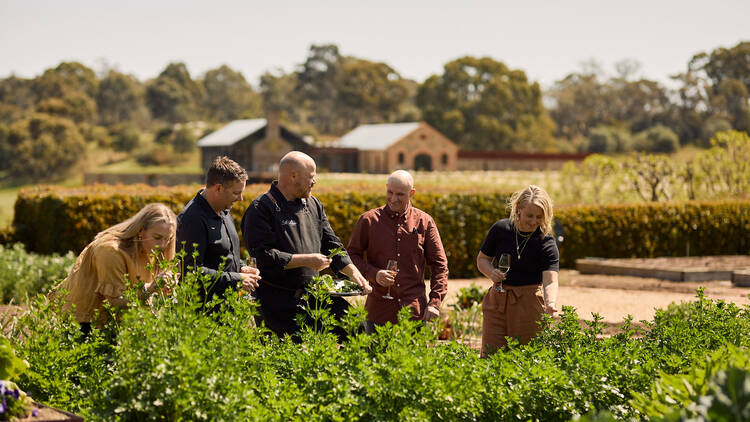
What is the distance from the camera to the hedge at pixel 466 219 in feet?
36.4

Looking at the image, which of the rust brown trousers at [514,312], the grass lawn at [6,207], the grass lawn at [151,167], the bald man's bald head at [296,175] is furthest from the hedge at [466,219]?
the grass lawn at [151,167]

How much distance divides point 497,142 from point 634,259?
5283cm

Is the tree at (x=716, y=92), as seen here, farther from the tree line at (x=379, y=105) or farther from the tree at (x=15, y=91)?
the tree at (x=15, y=91)

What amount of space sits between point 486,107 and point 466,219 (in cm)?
5559

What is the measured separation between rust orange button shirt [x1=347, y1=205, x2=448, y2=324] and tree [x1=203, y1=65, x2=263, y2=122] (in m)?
91.4

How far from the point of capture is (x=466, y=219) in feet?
43.2

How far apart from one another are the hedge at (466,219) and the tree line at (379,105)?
46.8m

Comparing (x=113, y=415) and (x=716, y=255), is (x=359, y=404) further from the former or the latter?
(x=716, y=255)

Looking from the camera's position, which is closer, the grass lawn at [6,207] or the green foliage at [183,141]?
the grass lawn at [6,207]

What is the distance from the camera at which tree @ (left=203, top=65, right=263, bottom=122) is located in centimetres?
9831

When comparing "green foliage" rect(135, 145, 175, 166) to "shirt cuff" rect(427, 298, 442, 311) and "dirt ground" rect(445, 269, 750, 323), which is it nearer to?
"dirt ground" rect(445, 269, 750, 323)

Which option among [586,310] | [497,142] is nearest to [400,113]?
[497,142]

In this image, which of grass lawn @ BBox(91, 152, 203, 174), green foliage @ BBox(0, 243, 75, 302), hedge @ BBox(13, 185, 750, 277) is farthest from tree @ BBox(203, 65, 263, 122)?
green foliage @ BBox(0, 243, 75, 302)

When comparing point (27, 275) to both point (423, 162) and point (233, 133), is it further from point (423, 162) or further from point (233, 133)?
point (423, 162)
